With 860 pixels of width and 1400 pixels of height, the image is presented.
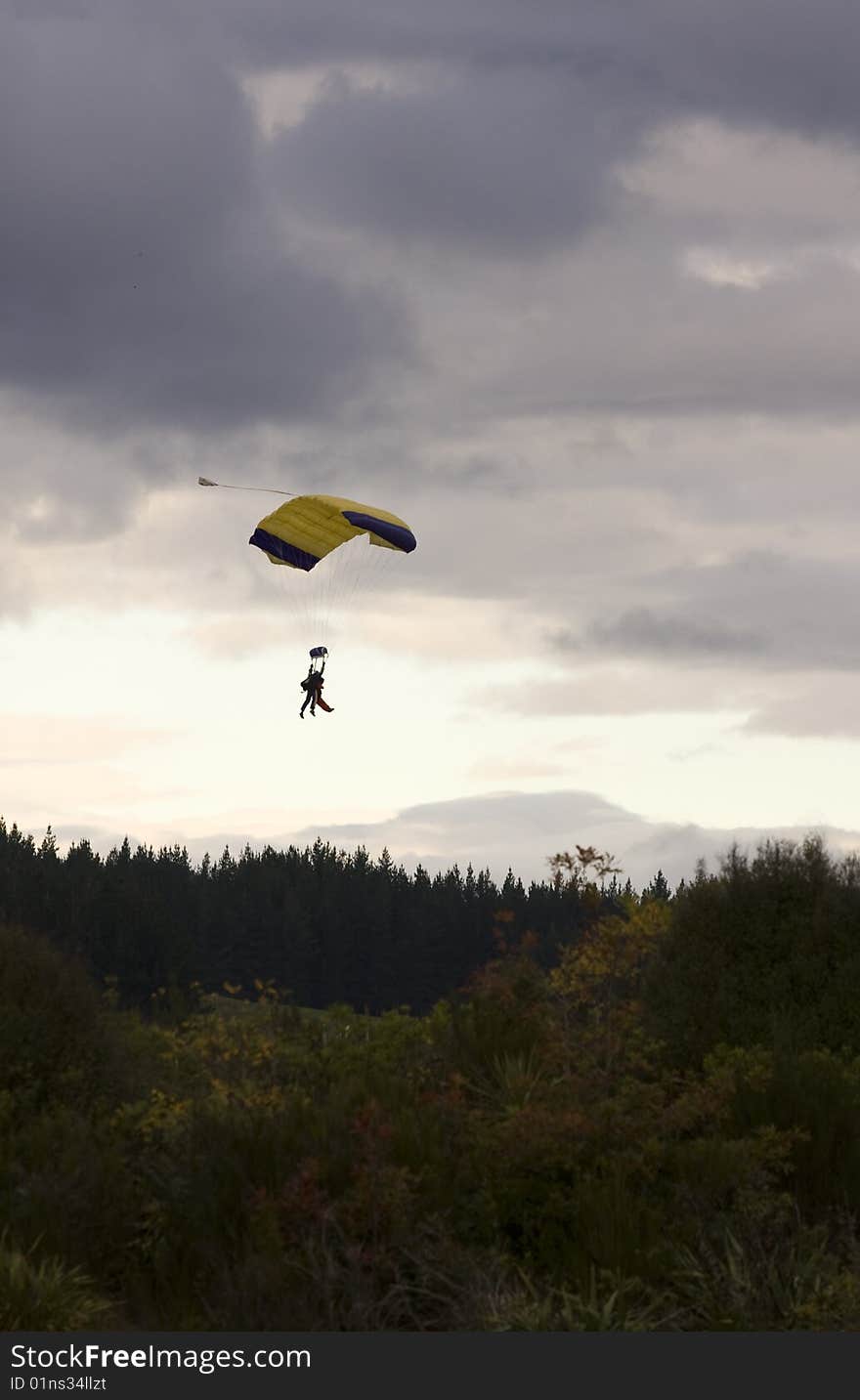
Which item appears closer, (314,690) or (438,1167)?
(438,1167)

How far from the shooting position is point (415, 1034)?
23.9 m

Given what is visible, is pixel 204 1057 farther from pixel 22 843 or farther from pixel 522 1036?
pixel 22 843

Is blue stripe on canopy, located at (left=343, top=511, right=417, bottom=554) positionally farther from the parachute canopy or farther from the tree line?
the tree line

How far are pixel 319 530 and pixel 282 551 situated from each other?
894 millimetres

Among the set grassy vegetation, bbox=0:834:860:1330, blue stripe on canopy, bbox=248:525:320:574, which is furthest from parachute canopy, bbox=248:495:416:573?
grassy vegetation, bbox=0:834:860:1330

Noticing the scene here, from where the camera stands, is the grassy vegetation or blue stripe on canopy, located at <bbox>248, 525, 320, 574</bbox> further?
blue stripe on canopy, located at <bbox>248, 525, 320, 574</bbox>

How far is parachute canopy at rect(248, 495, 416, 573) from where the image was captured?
34.2m

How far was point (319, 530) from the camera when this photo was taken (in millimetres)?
34750

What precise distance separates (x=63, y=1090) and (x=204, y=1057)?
212cm

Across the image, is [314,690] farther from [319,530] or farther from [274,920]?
[274,920]

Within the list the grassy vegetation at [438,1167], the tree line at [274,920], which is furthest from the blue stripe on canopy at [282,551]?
the tree line at [274,920]

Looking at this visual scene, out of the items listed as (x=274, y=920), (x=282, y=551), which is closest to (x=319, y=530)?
(x=282, y=551)

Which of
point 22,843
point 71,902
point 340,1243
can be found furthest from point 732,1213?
point 22,843

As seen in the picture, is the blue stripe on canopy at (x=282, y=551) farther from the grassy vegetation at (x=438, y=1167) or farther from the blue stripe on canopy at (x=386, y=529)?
the grassy vegetation at (x=438, y=1167)
